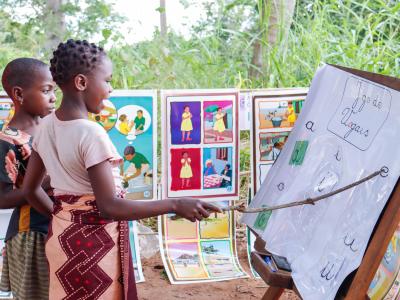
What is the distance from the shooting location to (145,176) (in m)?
3.53

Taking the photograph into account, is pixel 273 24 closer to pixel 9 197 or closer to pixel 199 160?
pixel 199 160

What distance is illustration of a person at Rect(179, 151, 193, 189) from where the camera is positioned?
11.6 ft

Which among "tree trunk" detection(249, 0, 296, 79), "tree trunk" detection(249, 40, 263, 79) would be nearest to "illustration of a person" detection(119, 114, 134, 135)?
"tree trunk" detection(249, 0, 296, 79)

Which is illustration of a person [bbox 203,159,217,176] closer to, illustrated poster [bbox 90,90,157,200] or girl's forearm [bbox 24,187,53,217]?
illustrated poster [bbox 90,90,157,200]

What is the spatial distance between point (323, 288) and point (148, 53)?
3.94m

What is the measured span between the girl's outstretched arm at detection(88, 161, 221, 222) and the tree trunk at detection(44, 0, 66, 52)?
4.61 metres

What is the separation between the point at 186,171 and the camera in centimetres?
355

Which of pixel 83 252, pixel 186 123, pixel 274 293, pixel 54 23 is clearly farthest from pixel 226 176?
pixel 54 23

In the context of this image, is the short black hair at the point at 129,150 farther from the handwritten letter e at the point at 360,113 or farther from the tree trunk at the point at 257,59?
the tree trunk at the point at 257,59

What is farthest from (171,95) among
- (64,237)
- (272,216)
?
(64,237)

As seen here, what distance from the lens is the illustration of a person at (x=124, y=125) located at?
3.45m

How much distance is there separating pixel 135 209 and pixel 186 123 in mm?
1721

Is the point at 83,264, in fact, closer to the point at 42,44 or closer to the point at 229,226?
the point at 229,226

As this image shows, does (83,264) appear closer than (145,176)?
Yes
